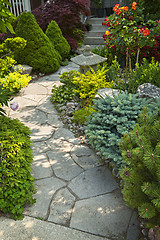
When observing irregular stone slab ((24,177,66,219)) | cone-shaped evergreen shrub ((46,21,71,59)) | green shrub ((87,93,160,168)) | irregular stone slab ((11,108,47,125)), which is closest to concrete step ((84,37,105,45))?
cone-shaped evergreen shrub ((46,21,71,59))

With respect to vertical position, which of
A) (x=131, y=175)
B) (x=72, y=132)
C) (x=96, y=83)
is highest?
(x=131, y=175)

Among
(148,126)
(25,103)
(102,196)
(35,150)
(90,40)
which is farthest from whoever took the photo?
(90,40)

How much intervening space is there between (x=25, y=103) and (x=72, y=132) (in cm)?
Answer: 166

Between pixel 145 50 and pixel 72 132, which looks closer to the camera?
pixel 72 132

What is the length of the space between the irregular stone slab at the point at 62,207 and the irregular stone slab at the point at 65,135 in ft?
3.84

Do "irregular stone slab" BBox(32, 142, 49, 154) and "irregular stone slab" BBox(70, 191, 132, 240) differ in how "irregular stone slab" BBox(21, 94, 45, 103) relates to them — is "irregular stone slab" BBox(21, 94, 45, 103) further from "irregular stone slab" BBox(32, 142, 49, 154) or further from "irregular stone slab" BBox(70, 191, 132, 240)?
"irregular stone slab" BBox(70, 191, 132, 240)

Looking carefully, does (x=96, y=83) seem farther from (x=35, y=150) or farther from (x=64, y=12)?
(x=64, y=12)

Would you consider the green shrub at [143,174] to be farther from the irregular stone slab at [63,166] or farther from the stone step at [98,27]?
the stone step at [98,27]

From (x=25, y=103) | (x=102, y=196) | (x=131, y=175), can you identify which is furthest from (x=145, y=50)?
(x=131, y=175)

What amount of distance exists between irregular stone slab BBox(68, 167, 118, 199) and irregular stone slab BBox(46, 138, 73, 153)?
2.13ft

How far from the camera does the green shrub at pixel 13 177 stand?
→ 8.40 ft

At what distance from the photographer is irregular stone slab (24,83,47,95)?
5.89m

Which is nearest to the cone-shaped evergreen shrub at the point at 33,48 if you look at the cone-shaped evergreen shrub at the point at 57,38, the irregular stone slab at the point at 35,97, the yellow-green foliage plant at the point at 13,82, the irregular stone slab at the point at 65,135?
the cone-shaped evergreen shrub at the point at 57,38

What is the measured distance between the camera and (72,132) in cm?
425
